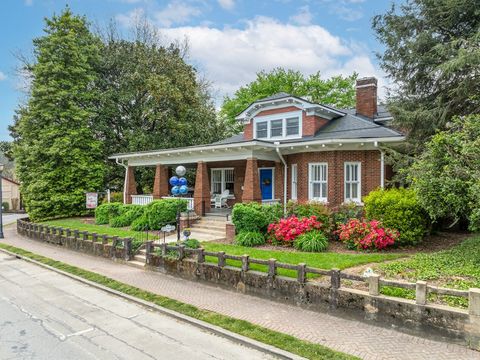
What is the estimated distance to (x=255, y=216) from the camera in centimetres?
1381

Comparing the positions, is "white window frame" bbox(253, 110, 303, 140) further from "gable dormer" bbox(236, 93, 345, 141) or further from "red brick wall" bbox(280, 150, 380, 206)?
"red brick wall" bbox(280, 150, 380, 206)

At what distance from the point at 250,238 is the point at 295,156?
5769 millimetres

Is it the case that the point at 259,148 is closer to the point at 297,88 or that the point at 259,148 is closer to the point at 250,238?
the point at 250,238

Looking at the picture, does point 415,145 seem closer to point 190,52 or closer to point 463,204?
point 463,204

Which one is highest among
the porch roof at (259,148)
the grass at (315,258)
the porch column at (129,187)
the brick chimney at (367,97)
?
the brick chimney at (367,97)

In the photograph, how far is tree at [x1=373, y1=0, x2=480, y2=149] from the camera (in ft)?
39.7

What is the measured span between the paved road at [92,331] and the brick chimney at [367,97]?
16025 mm

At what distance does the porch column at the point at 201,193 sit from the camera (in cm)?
1812

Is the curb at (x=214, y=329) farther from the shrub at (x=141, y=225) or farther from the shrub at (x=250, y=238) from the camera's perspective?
the shrub at (x=141, y=225)

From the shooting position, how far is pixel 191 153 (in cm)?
1900

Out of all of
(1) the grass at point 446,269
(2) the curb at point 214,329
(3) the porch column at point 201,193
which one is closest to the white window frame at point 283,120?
(3) the porch column at point 201,193

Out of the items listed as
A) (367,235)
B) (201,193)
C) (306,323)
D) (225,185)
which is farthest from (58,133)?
(306,323)

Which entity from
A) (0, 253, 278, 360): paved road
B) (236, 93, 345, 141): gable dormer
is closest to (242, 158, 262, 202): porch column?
(236, 93, 345, 141): gable dormer

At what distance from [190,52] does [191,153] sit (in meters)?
19.9
